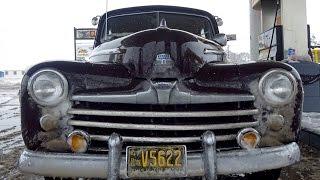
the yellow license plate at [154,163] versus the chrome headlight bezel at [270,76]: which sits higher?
the chrome headlight bezel at [270,76]

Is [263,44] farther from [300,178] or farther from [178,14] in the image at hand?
[300,178]

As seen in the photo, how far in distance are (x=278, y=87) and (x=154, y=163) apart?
3.68 feet

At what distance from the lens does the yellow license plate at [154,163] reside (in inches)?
Answer: 100

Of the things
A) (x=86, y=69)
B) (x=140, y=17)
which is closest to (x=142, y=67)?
(x=86, y=69)

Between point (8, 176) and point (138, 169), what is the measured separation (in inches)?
85.8

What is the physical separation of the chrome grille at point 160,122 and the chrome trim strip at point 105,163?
16 centimetres

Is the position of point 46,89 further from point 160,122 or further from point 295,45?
point 295,45

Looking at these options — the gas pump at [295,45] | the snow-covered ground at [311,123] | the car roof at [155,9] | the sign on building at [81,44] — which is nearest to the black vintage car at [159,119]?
the car roof at [155,9]

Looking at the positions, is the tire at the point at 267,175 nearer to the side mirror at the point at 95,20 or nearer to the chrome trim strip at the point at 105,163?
the chrome trim strip at the point at 105,163

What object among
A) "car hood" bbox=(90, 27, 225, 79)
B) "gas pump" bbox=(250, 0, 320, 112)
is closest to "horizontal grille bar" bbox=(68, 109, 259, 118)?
"car hood" bbox=(90, 27, 225, 79)

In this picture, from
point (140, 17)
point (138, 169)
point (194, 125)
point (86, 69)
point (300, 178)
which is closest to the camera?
point (138, 169)

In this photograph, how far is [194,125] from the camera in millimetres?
2732

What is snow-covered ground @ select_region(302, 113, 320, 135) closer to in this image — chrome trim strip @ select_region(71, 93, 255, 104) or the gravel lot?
the gravel lot

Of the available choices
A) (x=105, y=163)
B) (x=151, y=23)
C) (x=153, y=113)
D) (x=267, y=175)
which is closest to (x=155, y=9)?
(x=151, y=23)
